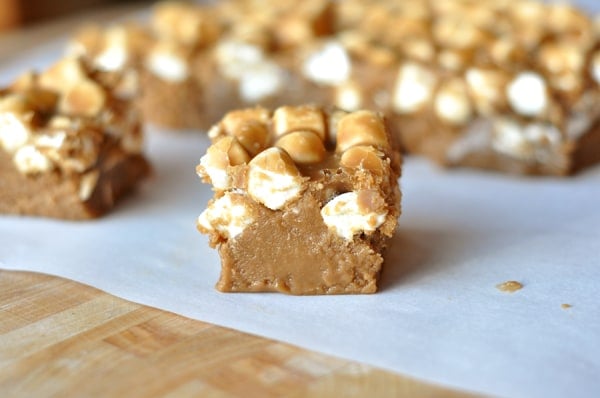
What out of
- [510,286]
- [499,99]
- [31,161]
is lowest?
[510,286]

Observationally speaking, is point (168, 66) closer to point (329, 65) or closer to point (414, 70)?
point (329, 65)

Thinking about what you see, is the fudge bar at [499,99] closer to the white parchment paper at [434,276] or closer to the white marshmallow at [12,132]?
the white parchment paper at [434,276]

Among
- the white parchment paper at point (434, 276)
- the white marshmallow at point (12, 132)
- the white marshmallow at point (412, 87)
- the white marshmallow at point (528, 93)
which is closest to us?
the white parchment paper at point (434, 276)

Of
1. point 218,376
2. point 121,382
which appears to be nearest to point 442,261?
point 218,376

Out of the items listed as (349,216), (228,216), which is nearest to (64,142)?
(228,216)

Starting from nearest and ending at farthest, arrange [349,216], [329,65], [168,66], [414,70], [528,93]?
[349,216]
[528,93]
[414,70]
[329,65]
[168,66]

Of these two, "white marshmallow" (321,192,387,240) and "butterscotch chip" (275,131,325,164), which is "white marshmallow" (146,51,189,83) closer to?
"butterscotch chip" (275,131,325,164)

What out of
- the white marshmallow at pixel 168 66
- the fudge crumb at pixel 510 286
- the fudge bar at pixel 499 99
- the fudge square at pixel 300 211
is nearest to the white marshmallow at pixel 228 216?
the fudge square at pixel 300 211
